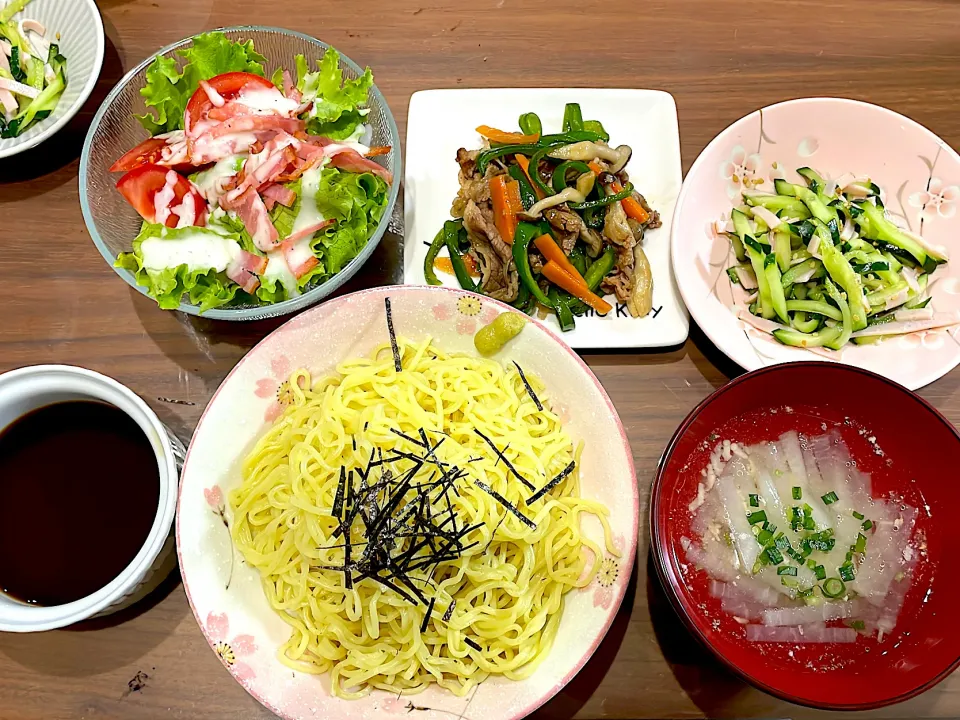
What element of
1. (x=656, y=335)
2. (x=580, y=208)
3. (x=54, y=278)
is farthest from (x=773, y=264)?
(x=54, y=278)

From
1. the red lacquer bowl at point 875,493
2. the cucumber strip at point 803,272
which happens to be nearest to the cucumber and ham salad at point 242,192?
the red lacquer bowl at point 875,493

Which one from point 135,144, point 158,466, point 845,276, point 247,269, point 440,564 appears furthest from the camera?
point 135,144

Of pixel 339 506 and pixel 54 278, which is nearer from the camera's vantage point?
pixel 339 506

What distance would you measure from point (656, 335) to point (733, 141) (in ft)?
2.02

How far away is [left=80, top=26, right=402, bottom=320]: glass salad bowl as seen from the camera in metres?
1.78

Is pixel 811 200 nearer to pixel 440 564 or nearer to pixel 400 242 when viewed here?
pixel 400 242

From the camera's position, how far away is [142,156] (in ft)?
6.18

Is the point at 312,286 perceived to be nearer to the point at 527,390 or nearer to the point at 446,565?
the point at 527,390

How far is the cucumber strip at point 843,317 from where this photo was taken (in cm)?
188

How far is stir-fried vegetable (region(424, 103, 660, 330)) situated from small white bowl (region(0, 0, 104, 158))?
1.11 meters

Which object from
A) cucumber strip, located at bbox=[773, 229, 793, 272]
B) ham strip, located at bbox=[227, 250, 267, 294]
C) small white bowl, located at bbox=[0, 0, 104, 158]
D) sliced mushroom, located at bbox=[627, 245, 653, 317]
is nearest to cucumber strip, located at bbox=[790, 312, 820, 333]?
cucumber strip, located at bbox=[773, 229, 793, 272]

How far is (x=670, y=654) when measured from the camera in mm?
1743

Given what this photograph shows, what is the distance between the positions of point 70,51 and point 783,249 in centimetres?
218

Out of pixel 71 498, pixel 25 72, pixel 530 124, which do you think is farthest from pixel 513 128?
pixel 71 498
